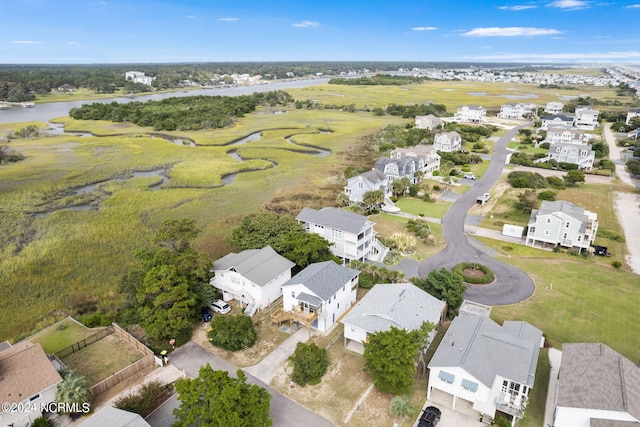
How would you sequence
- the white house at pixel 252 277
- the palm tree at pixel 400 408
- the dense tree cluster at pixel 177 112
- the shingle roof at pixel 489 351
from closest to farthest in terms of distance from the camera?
the shingle roof at pixel 489 351
the palm tree at pixel 400 408
the white house at pixel 252 277
the dense tree cluster at pixel 177 112

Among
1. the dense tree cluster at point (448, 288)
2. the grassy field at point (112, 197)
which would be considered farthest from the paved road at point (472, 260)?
the grassy field at point (112, 197)

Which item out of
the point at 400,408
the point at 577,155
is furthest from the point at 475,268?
the point at 577,155

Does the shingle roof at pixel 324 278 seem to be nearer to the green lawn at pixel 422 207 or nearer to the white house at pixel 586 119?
the green lawn at pixel 422 207

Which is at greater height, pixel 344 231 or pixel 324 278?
pixel 344 231

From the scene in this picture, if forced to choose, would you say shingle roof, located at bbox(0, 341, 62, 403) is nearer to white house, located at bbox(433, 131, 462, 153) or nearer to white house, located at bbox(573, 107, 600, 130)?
white house, located at bbox(433, 131, 462, 153)

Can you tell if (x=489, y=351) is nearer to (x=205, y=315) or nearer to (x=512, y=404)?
(x=512, y=404)

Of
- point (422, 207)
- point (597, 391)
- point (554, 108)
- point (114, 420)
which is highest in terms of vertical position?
point (554, 108)

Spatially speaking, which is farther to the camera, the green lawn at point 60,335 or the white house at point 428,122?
the white house at point 428,122
